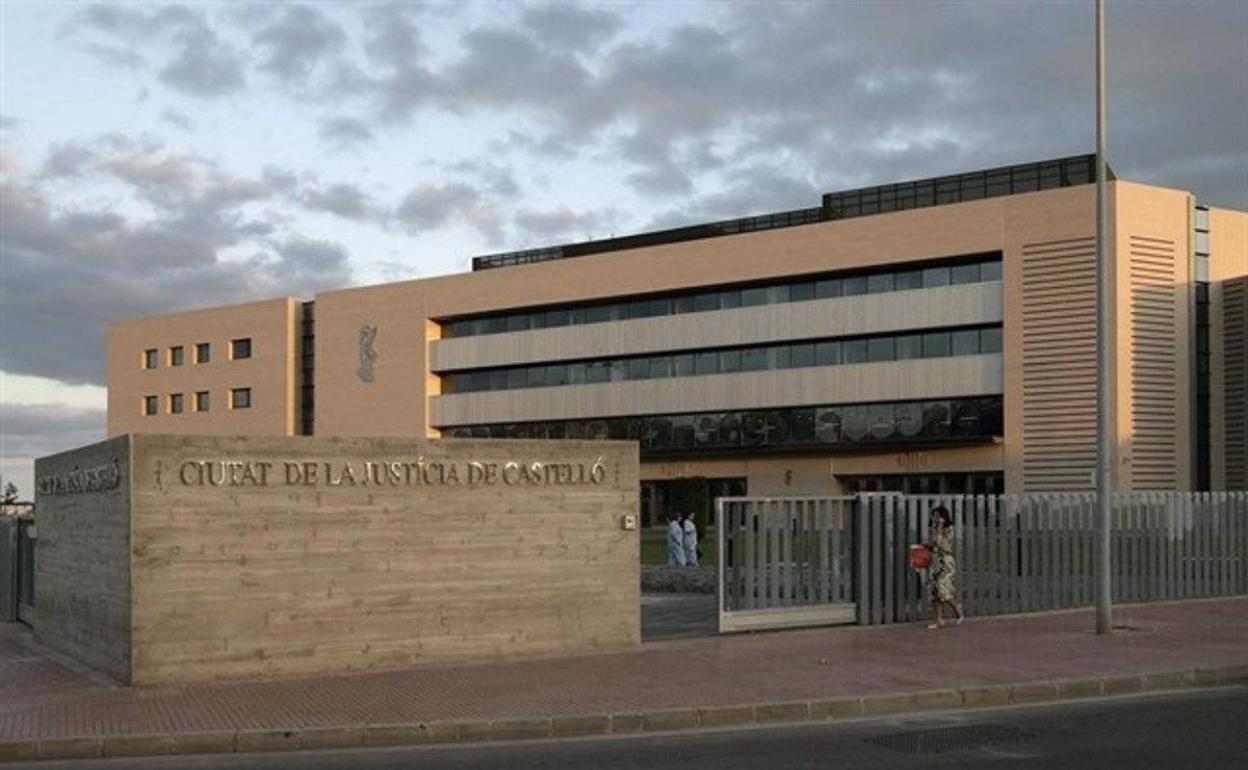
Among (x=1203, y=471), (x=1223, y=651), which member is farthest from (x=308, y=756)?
(x=1203, y=471)

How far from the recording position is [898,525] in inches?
754

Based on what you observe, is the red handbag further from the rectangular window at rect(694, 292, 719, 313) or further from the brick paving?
the rectangular window at rect(694, 292, 719, 313)

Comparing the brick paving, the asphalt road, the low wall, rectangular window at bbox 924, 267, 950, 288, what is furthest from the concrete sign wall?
→ rectangular window at bbox 924, 267, 950, 288

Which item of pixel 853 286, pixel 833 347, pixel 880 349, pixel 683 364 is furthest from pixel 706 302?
pixel 880 349

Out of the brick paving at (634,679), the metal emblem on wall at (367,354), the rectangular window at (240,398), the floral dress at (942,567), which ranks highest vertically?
the metal emblem on wall at (367,354)

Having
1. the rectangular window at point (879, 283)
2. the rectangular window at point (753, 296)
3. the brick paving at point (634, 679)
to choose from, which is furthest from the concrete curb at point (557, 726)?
the rectangular window at point (753, 296)

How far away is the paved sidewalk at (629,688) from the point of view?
11.1m

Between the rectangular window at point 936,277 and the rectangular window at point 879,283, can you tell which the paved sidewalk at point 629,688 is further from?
the rectangular window at point 879,283

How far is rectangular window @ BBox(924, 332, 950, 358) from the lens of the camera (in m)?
53.3

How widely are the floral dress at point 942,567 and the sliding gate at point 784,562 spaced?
1165mm

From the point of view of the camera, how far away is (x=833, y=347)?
56875 millimetres

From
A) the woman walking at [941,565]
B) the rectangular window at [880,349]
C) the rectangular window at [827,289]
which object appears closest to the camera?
the woman walking at [941,565]

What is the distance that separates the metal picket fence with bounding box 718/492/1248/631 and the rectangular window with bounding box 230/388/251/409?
63.7 metres

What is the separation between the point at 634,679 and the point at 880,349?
43.2 meters
